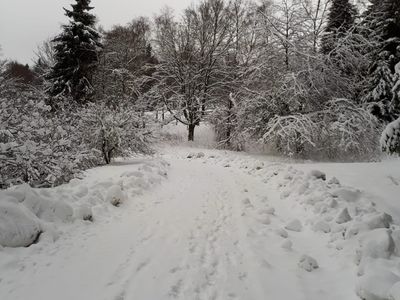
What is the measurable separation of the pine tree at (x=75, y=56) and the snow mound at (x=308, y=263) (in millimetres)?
20164

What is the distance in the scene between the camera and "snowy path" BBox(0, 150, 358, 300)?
142 inches

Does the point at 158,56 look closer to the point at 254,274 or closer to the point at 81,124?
the point at 81,124

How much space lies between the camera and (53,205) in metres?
5.44

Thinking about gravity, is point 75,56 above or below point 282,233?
above

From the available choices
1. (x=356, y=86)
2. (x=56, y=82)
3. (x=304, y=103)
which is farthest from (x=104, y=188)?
(x=56, y=82)

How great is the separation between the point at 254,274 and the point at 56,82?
70.3 feet

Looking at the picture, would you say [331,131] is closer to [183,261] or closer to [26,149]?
[183,261]

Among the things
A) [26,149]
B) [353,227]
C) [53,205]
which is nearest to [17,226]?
[53,205]

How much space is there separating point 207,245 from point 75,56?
824 inches

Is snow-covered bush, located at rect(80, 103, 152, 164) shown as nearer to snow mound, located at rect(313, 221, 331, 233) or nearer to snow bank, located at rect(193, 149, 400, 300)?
snow bank, located at rect(193, 149, 400, 300)

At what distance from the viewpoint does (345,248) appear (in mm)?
4676

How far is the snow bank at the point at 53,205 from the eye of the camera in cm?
443

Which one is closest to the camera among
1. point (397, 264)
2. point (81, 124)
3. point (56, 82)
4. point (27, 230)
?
point (397, 264)

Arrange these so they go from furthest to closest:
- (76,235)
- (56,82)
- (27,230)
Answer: (56,82), (76,235), (27,230)
